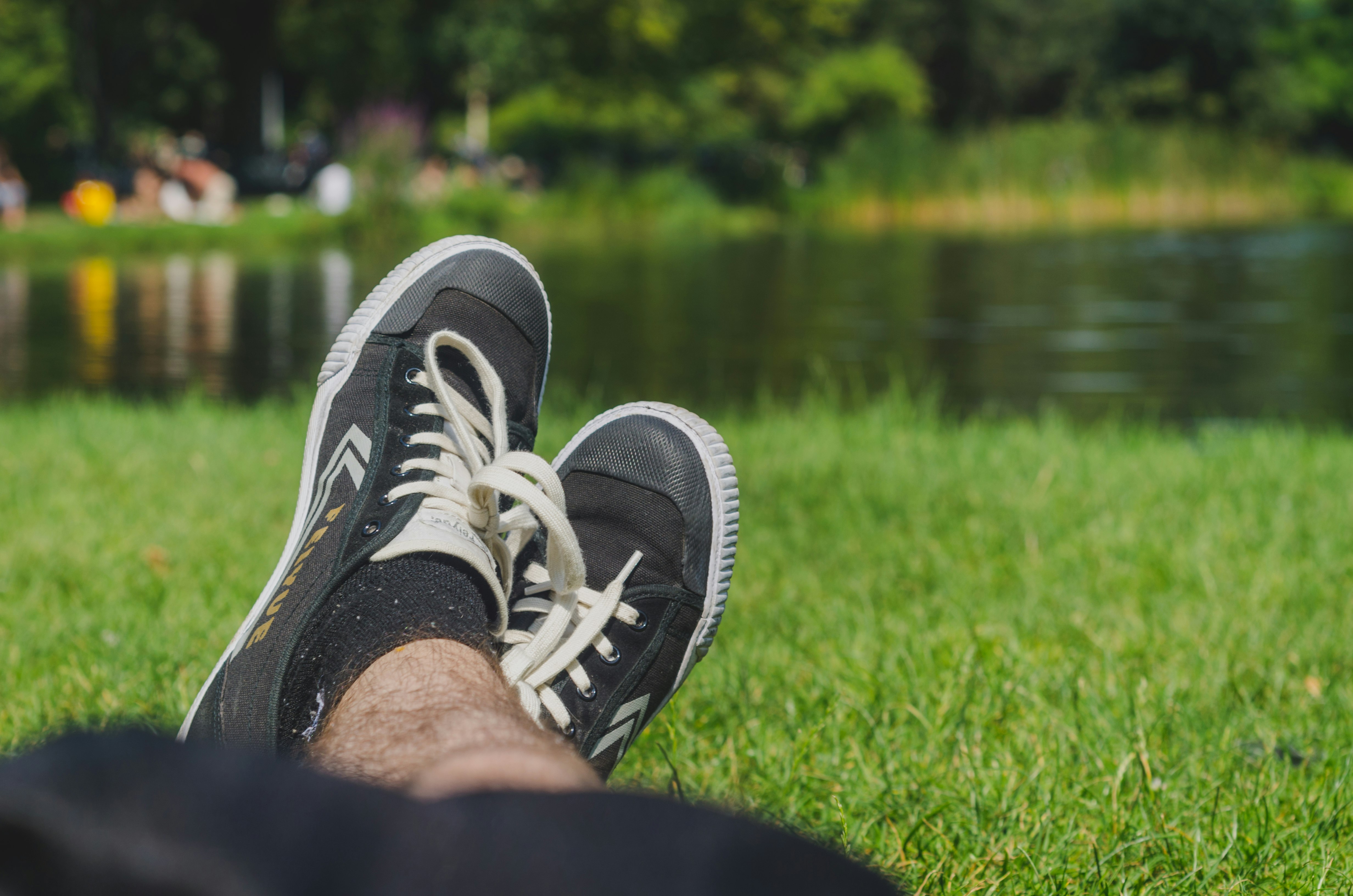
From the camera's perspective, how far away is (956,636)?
1953mm

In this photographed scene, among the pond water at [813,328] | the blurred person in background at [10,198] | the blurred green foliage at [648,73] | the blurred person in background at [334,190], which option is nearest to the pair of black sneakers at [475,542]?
the pond water at [813,328]

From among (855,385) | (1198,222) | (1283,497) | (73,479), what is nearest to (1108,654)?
(1283,497)

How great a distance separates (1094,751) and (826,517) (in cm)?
125

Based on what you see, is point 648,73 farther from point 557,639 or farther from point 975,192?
point 557,639

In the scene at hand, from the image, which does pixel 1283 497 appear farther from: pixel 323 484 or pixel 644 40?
pixel 644 40

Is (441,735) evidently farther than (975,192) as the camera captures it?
No

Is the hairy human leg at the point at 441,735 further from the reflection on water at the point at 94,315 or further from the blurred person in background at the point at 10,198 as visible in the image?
the blurred person in background at the point at 10,198

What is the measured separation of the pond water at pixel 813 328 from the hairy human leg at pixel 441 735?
3.43 m

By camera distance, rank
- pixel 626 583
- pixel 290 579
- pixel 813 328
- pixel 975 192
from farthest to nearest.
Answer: pixel 975 192, pixel 813 328, pixel 626 583, pixel 290 579

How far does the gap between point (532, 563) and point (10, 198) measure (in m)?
18.1

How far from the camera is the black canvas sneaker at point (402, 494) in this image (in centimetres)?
122

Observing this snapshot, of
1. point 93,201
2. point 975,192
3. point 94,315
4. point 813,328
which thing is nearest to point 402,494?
point 813,328

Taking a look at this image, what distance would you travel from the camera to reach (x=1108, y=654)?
1866mm

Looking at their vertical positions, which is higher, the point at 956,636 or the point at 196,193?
the point at 956,636
